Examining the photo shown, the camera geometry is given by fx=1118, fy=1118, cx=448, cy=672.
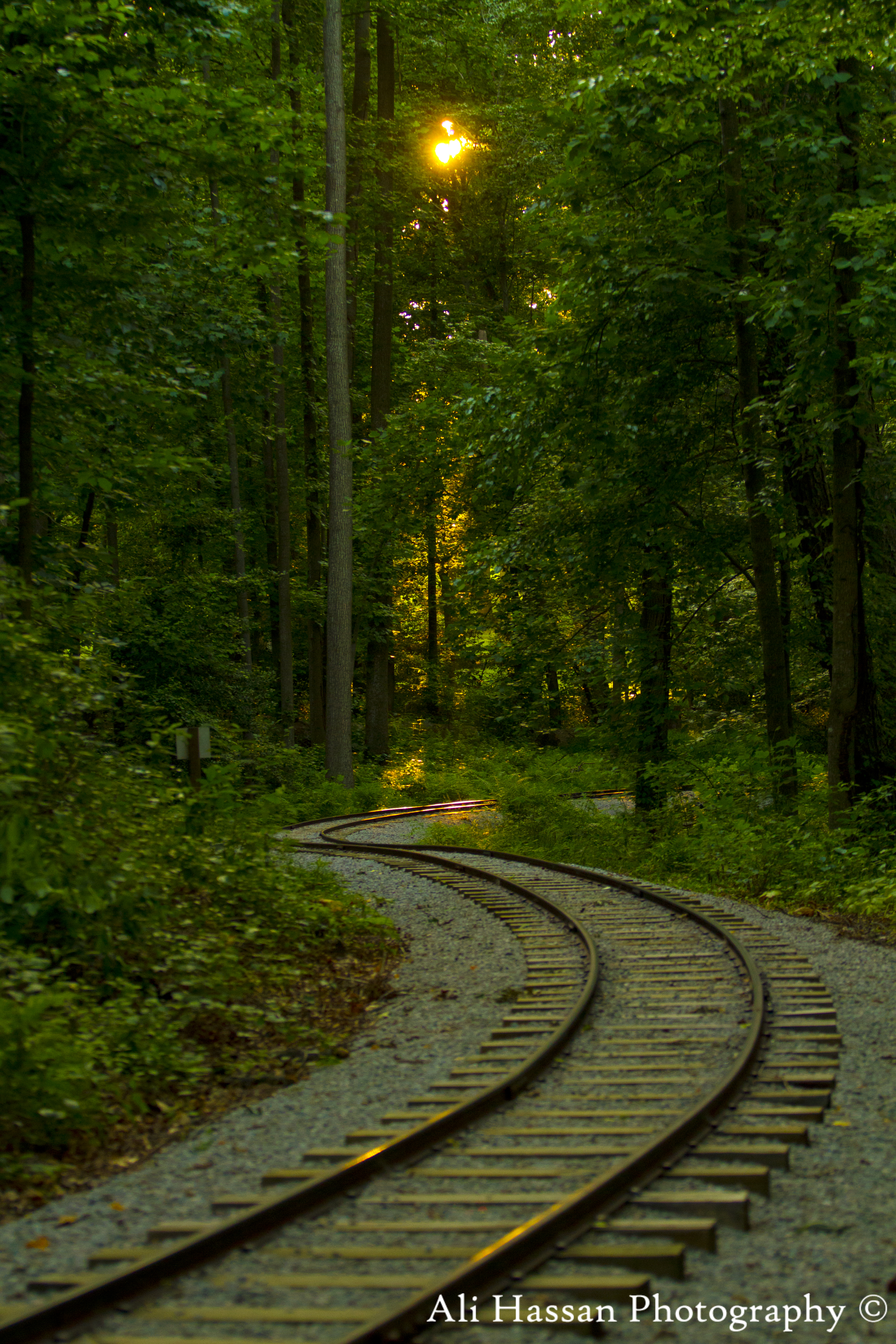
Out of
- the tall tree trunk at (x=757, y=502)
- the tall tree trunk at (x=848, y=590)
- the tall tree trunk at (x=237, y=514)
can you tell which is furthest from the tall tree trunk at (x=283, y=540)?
the tall tree trunk at (x=848, y=590)

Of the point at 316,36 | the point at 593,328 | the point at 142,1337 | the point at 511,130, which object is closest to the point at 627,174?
the point at 593,328

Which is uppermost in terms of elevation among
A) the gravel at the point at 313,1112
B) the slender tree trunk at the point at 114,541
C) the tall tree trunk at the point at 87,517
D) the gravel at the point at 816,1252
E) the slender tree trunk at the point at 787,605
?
the slender tree trunk at the point at 114,541

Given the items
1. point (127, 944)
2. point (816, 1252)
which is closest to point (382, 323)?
point (127, 944)

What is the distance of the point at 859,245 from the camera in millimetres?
12945

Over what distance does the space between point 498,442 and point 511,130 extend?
1448 cm

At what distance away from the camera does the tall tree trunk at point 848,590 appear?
43.5 feet

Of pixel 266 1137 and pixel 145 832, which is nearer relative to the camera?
pixel 266 1137

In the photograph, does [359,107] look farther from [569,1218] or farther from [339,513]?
[569,1218]

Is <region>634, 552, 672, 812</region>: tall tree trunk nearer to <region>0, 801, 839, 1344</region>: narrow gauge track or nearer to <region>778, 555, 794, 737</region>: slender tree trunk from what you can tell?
<region>778, 555, 794, 737</region>: slender tree trunk

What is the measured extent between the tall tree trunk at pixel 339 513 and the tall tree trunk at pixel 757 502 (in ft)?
31.1

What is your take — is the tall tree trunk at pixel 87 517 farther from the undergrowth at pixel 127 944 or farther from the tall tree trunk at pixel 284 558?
the tall tree trunk at pixel 284 558

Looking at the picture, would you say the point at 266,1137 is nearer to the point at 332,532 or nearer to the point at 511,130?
the point at 332,532

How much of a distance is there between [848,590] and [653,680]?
16.0ft

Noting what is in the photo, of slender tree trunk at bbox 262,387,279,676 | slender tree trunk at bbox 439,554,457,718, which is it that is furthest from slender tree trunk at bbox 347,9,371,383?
slender tree trunk at bbox 439,554,457,718
